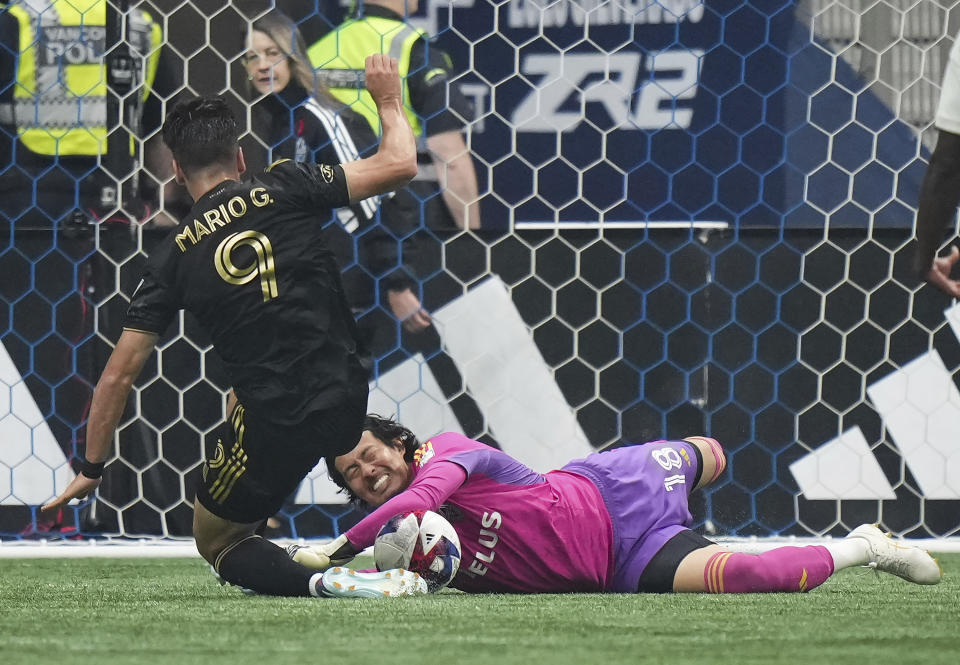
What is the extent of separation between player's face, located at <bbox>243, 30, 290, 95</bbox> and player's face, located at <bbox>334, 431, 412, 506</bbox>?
0.93 metres

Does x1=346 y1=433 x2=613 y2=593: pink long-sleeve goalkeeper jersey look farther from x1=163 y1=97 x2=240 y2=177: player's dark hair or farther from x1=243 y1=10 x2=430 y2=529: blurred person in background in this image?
x1=243 y1=10 x2=430 y2=529: blurred person in background

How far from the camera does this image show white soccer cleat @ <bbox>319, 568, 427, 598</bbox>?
152 cm

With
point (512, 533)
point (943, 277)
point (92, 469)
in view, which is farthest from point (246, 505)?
point (943, 277)

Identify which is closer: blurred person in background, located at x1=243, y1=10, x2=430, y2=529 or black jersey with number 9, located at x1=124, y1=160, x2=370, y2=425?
black jersey with number 9, located at x1=124, y1=160, x2=370, y2=425

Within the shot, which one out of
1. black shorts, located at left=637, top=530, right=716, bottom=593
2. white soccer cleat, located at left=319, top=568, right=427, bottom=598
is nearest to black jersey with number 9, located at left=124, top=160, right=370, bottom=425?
white soccer cleat, located at left=319, top=568, right=427, bottom=598

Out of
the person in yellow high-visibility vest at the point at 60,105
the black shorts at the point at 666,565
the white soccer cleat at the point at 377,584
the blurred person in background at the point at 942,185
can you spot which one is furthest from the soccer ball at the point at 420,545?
the person in yellow high-visibility vest at the point at 60,105

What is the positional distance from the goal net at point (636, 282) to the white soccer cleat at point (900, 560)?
0.67 meters

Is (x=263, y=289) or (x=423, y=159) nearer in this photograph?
(x=263, y=289)

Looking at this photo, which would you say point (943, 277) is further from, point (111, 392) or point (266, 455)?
point (111, 392)

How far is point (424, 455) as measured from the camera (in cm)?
168

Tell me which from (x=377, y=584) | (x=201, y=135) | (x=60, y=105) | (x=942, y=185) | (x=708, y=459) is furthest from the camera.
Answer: (x=60, y=105)

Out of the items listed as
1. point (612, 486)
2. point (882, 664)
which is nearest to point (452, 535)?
point (612, 486)

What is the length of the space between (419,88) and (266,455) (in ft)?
3.35

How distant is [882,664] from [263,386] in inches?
35.4
